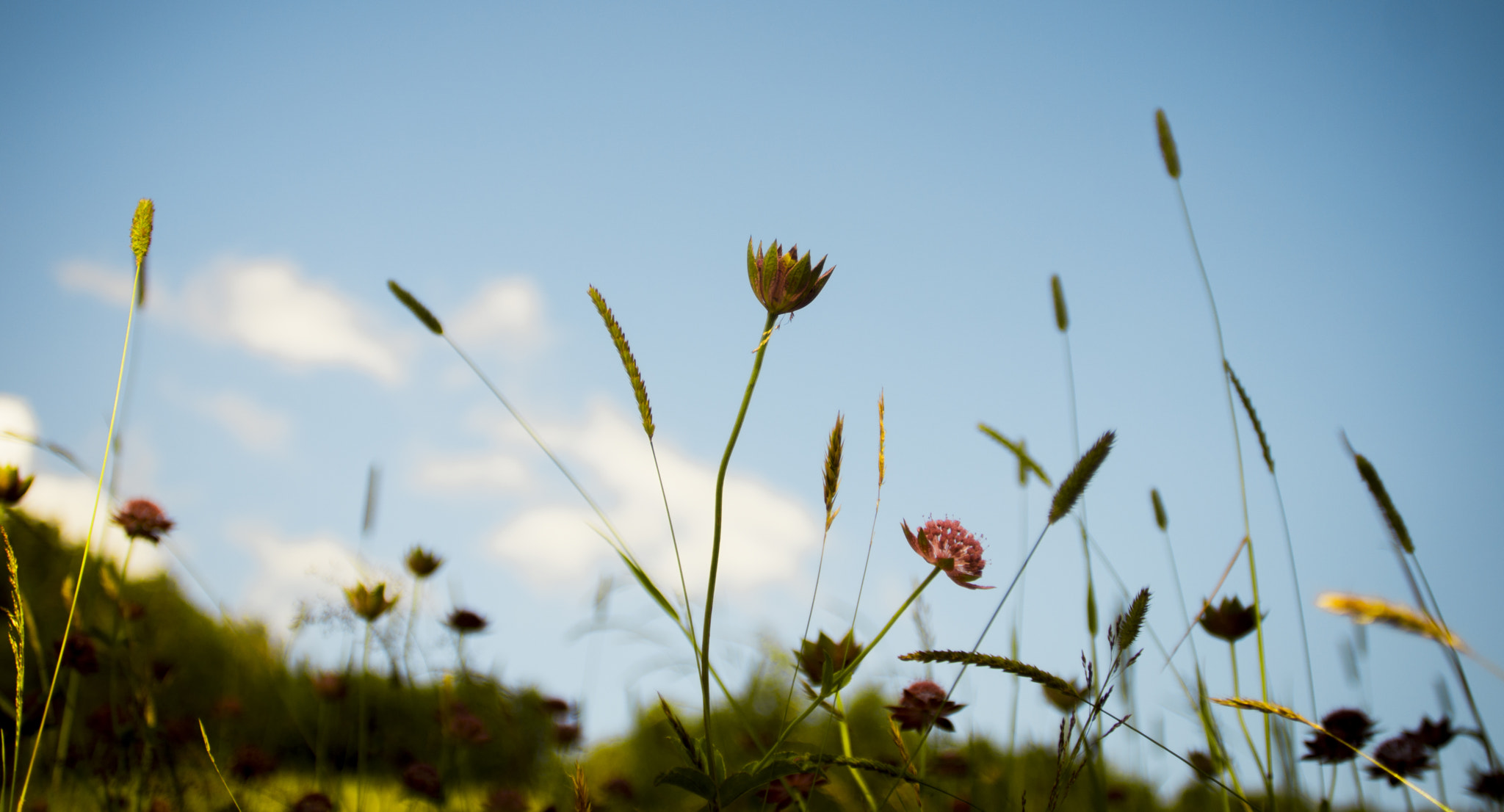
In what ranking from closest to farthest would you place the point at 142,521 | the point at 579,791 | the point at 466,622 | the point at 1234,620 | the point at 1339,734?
the point at 579,791 → the point at 1234,620 → the point at 1339,734 → the point at 142,521 → the point at 466,622

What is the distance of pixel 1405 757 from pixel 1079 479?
1430 millimetres

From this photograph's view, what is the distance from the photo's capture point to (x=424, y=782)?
2016 millimetres

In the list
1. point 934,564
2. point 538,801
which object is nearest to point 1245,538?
point 934,564

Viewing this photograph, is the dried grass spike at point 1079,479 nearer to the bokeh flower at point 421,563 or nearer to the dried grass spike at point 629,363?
the dried grass spike at point 629,363

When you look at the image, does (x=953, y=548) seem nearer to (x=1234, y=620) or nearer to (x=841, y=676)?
(x=841, y=676)

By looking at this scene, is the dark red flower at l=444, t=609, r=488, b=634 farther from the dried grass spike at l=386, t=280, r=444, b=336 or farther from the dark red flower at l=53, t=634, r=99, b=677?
the dried grass spike at l=386, t=280, r=444, b=336

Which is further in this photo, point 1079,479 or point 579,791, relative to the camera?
point 1079,479

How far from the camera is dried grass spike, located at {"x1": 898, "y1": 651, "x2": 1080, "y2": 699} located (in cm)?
89

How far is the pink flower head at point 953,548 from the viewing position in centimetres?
131

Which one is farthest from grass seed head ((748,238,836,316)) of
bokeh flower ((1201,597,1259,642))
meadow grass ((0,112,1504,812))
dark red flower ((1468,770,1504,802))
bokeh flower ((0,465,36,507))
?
bokeh flower ((0,465,36,507))

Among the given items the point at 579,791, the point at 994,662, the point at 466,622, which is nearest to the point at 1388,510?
the point at 994,662

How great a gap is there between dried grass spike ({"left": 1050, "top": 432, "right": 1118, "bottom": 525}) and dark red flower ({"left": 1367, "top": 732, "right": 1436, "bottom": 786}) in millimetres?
1342

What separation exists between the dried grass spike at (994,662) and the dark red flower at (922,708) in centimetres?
60

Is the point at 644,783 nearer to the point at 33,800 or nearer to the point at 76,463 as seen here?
the point at 33,800
